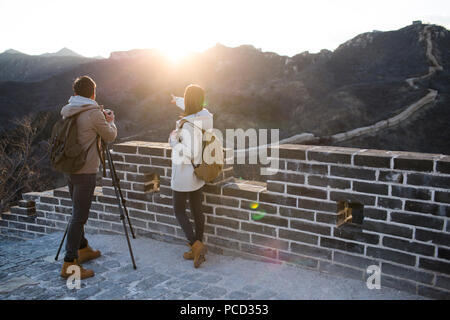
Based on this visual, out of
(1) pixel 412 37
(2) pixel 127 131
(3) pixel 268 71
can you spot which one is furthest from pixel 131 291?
(1) pixel 412 37

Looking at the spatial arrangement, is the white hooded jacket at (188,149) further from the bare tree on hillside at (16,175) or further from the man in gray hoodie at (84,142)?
the bare tree on hillside at (16,175)

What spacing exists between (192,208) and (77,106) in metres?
1.43

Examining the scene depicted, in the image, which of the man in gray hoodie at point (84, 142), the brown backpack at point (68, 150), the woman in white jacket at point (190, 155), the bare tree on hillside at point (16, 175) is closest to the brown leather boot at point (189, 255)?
the woman in white jacket at point (190, 155)

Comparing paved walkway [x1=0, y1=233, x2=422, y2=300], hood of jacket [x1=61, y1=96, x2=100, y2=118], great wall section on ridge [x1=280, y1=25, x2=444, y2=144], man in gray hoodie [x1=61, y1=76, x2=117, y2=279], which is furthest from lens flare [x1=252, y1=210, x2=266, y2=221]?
great wall section on ridge [x1=280, y1=25, x2=444, y2=144]

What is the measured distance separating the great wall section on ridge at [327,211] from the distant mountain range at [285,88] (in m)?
22.6

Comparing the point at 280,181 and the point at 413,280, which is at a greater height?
the point at 280,181

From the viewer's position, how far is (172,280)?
3.38m

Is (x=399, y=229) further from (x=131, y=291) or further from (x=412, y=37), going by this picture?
(x=412, y=37)

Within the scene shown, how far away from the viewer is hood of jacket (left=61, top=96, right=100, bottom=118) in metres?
3.25

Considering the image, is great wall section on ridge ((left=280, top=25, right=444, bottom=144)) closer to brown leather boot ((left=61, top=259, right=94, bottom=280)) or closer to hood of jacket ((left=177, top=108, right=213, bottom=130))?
hood of jacket ((left=177, top=108, right=213, bottom=130))

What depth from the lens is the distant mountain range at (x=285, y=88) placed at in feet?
95.9

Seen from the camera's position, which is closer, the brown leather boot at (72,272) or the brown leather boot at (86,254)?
the brown leather boot at (72,272)

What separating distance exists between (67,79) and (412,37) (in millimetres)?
45489

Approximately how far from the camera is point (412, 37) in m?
46.8
